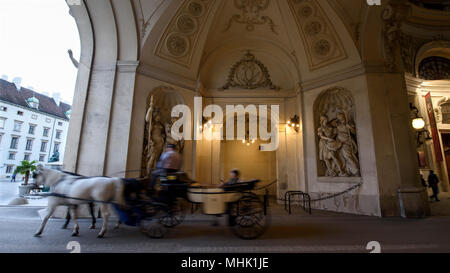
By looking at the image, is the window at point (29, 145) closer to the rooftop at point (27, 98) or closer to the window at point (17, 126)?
the window at point (17, 126)

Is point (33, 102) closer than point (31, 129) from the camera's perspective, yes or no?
Yes

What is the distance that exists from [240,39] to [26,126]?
34040 millimetres

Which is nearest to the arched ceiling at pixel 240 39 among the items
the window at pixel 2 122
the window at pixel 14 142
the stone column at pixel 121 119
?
the stone column at pixel 121 119

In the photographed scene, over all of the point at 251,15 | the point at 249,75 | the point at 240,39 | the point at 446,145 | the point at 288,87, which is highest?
the point at 251,15

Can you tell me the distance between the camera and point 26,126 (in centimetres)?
2756

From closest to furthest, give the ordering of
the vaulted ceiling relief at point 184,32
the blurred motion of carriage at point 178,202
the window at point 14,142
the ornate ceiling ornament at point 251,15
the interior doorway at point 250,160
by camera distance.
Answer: the blurred motion of carriage at point 178,202
the vaulted ceiling relief at point 184,32
the ornate ceiling ornament at point 251,15
the interior doorway at point 250,160
the window at point 14,142

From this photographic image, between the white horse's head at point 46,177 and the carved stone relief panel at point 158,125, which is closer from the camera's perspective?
the white horse's head at point 46,177

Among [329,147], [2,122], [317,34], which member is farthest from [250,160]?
[2,122]

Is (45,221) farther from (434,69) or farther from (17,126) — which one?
(17,126)

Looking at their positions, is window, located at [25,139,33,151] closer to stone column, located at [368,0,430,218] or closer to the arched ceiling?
the arched ceiling

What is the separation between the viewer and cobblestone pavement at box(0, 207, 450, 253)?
3243 mm

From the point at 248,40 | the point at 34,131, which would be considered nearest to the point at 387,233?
the point at 248,40

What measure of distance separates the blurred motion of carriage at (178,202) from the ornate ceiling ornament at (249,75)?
651 centimetres

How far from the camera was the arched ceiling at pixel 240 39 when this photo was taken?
7.31 m
